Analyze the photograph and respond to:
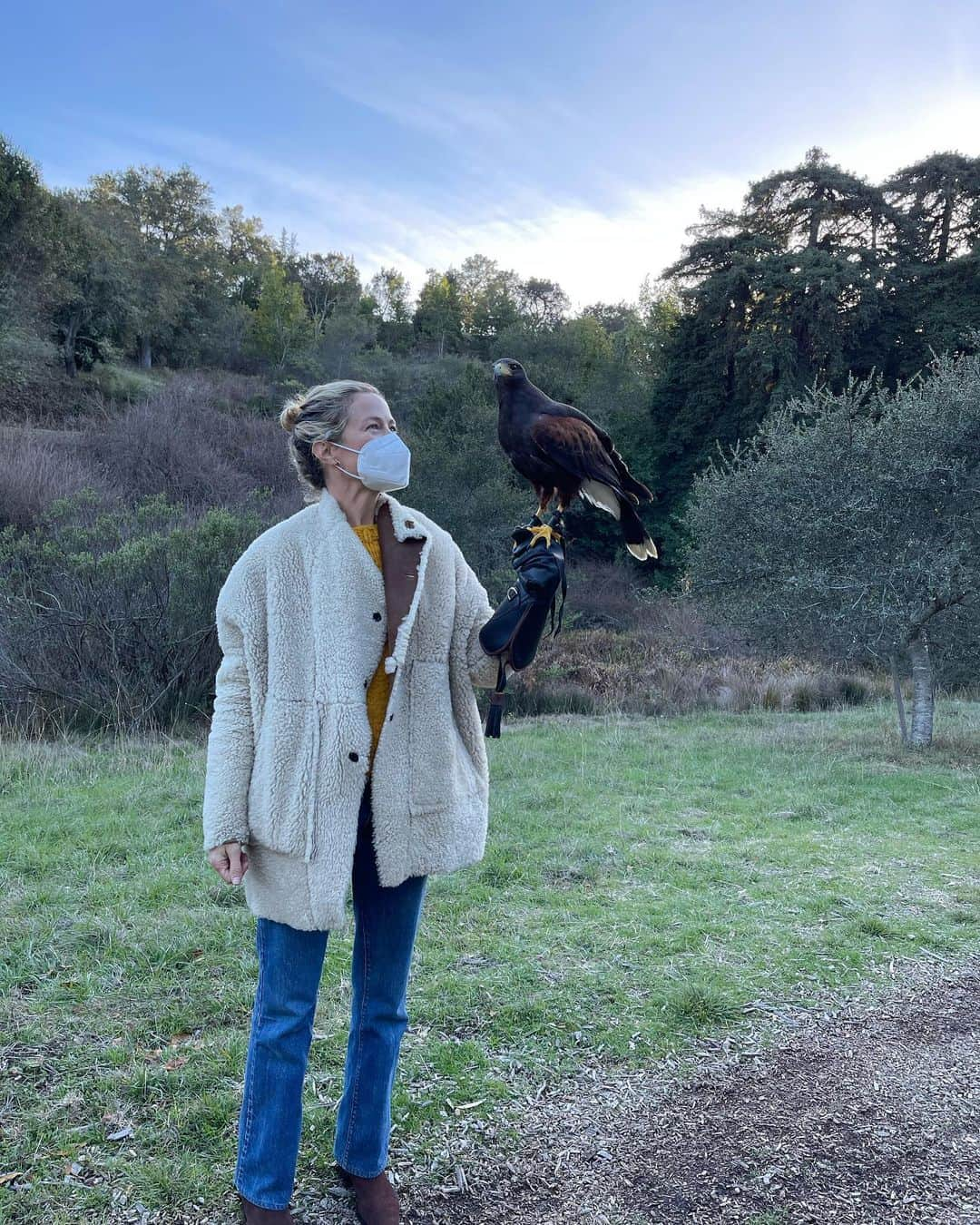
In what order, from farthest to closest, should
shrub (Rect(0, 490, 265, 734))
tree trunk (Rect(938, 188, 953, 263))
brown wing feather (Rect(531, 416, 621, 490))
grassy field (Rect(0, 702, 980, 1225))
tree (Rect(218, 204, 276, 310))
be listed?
tree (Rect(218, 204, 276, 310)) → tree trunk (Rect(938, 188, 953, 263)) → shrub (Rect(0, 490, 265, 734)) → brown wing feather (Rect(531, 416, 621, 490)) → grassy field (Rect(0, 702, 980, 1225))

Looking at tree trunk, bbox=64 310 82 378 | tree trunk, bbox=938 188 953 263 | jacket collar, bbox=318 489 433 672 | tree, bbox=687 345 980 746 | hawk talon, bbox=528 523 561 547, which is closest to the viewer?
jacket collar, bbox=318 489 433 672

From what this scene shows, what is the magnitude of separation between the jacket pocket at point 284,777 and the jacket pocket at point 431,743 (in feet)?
0.83

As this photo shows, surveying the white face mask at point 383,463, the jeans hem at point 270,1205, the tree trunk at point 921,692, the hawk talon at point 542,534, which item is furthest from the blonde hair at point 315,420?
the tree trunk at point 921,692

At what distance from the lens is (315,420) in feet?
7.22

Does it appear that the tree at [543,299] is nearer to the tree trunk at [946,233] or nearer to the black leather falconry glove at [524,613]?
the tree trunk at [946,233]

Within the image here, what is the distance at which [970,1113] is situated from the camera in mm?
2875

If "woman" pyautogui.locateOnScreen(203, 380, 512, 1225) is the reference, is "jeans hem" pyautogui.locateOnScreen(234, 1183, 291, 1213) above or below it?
below

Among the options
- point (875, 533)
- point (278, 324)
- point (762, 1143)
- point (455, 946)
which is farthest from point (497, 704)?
point (278, 324)

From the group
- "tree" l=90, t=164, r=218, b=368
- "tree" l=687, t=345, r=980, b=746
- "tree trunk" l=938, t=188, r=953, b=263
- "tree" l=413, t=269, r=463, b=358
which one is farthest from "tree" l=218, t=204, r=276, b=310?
"tree" l=687, t=345, r=980, b=746

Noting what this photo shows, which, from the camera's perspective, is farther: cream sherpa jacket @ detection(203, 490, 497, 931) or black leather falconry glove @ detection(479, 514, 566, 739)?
black leather falconry glove @ detection(479, 514, 566, 739)

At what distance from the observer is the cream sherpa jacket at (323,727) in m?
2.01

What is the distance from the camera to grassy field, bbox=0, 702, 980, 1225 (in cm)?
267

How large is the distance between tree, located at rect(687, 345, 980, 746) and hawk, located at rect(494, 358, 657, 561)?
7.55 meters

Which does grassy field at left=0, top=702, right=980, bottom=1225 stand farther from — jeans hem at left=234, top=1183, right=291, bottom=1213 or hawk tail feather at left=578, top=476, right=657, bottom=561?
hawk tail feather at left=578, top=476, right=657, bottom=561
